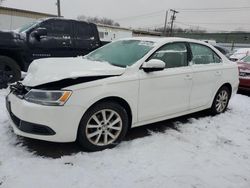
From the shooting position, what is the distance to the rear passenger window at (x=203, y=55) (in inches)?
195

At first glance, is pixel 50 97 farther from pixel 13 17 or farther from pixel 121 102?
pixel 13 17

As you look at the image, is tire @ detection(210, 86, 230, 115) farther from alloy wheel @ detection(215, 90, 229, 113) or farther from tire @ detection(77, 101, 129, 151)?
tire @ detection(77, 101, 129, 151)

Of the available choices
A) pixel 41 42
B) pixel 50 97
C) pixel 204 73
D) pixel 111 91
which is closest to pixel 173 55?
pixel 204 73

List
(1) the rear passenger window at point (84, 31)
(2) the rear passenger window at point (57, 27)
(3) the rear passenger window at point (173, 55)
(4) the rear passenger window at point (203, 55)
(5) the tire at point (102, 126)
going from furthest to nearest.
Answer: (1) the rear passenger window at point (84, 31), (2) the rear passenger window at point (57, 27), (4) the rear passenger window at point (203, 55), (3) the rear passenger window at point (173, 55), (5) the tire at point (102, 126)

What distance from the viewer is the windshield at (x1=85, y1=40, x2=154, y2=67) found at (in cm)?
411

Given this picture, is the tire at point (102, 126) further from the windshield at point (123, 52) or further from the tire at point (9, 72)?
the tire at point (9, 72)

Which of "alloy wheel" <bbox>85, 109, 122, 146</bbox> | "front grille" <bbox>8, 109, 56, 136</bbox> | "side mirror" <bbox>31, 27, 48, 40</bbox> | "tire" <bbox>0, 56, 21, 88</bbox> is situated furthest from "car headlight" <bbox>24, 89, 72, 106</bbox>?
"side mirror" <bbox>31, 27, 48, 40</bbox>

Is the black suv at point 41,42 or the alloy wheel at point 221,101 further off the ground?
the black suv at point 41,42

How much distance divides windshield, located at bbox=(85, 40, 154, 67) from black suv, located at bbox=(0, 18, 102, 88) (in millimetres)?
2652

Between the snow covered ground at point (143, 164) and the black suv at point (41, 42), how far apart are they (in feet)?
7.84

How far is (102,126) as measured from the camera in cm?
359

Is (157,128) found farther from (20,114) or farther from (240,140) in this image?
(20,114)

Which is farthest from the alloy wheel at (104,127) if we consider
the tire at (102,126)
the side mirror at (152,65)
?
the side mirror at (152,65)

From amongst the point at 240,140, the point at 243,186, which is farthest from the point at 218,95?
the point at 243,186
